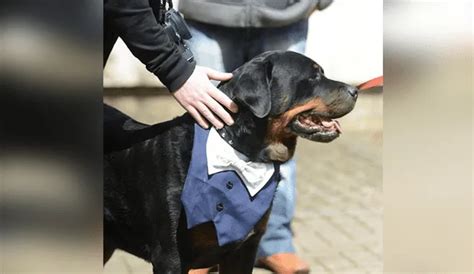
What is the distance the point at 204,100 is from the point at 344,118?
507mm

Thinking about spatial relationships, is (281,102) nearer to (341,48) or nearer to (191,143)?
(191,143)

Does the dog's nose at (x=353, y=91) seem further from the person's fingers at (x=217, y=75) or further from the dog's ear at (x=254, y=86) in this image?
the person's fingers at (x=217, y=75)

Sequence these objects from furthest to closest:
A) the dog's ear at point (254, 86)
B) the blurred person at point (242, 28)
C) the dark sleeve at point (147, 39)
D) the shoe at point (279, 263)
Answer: the shoe at point (279, 263) < the blurred person at point (242, 28) < the dog's ear at point (254, 86) < the dark sleeve at point (147, 39)

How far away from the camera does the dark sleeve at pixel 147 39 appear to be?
114 inches

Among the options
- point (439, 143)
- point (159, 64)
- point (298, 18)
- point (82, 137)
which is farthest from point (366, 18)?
point (82, 137)

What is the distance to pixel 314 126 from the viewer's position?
309cm

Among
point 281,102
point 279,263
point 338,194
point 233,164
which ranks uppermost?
point 281,102

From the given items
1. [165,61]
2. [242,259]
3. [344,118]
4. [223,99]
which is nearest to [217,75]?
[223,99]

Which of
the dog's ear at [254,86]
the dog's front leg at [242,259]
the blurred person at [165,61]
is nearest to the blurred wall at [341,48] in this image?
the blurred person at [165,61]

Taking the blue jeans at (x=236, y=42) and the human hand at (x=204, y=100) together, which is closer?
the human hand at (x=204, y=100)

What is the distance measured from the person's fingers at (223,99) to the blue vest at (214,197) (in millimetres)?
106

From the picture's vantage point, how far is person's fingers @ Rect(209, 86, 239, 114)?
3078 mm

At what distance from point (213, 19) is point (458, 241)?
1.13 m

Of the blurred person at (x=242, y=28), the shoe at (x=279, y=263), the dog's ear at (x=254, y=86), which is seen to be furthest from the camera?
the shoe at (x=279, y=263)
